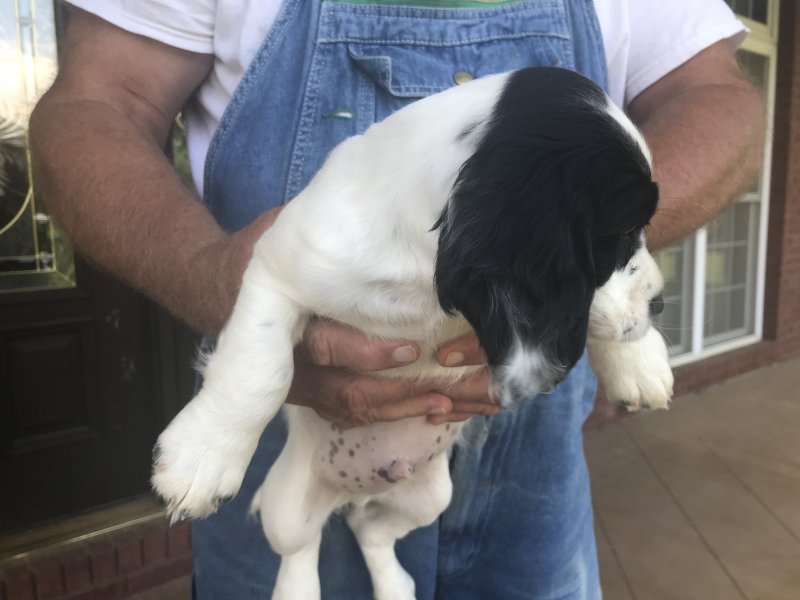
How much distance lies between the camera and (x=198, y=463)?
111cm

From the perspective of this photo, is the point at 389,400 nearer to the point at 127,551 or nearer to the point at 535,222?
the point at 535,222

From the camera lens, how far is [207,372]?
117cm

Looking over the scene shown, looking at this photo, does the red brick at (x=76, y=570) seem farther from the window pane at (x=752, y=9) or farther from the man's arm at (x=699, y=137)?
the window pane at (x=752, y=9)

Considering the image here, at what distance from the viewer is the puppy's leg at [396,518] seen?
139 cm

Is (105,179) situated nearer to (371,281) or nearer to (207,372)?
(207,372)

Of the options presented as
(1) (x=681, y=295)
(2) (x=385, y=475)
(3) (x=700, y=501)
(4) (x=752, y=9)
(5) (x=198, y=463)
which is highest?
(4) (x=752, y=9)

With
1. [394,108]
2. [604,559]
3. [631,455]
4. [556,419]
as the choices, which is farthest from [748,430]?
[394,108]

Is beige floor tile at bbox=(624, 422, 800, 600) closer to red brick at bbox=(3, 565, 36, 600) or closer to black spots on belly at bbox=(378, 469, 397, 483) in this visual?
black spots on belly at bbox=(378, 469, 397, 483)

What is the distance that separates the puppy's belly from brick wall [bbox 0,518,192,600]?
1.88 metres

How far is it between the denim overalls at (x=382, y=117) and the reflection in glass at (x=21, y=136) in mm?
1604

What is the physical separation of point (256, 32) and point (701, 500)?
3.59m

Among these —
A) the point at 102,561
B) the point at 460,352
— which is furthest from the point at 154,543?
the point at 460,352

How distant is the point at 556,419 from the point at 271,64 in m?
0.89

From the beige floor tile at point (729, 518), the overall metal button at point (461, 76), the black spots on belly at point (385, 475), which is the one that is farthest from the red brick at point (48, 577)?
the beige floor tile at point (729, 518)
